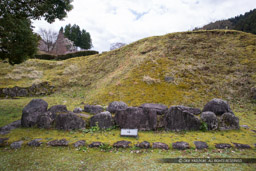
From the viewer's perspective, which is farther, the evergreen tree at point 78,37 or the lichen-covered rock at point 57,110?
the evergreen tree at point 78,37

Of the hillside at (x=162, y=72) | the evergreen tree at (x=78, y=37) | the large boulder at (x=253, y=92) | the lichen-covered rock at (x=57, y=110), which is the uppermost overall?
the evergreen tree at (x=78, y=37)

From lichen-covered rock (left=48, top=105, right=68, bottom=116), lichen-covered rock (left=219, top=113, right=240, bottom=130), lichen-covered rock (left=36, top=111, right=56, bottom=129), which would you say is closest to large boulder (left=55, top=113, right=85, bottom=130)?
lichen-covered rock (left=36, top=111, right=56, bottom=129)

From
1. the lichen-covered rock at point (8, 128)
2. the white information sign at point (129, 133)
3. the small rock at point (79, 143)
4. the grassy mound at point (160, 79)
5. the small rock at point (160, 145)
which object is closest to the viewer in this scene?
the small rock at point (160, 145)

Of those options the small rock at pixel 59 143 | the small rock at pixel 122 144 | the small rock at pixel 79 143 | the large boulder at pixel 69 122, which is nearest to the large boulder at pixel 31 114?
the large boulder at pixel 69 122

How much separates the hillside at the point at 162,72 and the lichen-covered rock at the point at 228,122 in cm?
397

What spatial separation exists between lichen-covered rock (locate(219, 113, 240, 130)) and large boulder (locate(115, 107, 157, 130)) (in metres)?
2.76

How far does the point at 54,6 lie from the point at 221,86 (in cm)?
1288

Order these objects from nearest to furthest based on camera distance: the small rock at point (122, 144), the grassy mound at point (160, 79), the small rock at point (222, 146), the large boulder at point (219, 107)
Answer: the small rock at point (222, 146), the small rock at point (122, 144), the grassy mound at point (160, 79), the large boulder at point (219, 107)

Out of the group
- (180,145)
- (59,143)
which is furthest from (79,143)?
(180,145)

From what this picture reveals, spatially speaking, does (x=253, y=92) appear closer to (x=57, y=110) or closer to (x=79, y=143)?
(x=79, y=143)

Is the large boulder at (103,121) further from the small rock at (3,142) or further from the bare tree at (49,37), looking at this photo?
the bare tree at (49,37)

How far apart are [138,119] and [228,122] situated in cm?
369

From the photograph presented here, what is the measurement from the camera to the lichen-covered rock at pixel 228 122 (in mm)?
5887

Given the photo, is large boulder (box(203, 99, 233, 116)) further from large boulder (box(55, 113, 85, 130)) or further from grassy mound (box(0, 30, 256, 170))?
large boulder (box(55, 113, 85, 130))
